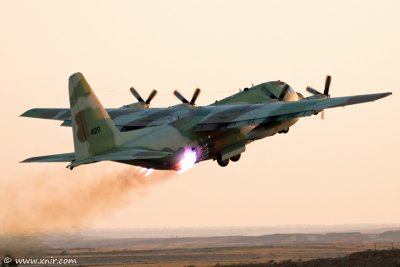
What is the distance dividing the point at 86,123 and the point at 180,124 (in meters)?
6.90

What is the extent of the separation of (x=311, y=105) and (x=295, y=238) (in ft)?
415

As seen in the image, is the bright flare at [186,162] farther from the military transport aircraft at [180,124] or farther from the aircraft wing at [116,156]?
the aircraft wing at [116,156]

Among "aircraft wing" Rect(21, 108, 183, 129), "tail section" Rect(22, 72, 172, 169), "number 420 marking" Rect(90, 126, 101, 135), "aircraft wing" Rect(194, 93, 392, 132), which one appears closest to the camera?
"tail section" Rect(22, 72, 172, 169)

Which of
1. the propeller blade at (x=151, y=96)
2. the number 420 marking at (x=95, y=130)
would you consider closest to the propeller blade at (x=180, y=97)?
the propeller blade at (x=151, y=96)

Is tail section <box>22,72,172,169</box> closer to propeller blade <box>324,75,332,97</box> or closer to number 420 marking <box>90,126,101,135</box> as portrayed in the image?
number 420 marking <box>90,126,101,135</box>

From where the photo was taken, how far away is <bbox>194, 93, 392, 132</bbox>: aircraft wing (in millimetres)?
57719

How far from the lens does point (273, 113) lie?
58.8 m

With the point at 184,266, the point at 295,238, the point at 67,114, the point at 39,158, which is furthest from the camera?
the point at 295,238

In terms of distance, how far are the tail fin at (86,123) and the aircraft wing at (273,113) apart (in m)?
6.93

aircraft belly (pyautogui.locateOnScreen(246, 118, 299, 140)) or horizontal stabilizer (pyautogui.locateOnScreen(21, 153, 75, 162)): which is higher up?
aircraft belly (pyautogui.locateOnScreen(246, 118, 299, 140))

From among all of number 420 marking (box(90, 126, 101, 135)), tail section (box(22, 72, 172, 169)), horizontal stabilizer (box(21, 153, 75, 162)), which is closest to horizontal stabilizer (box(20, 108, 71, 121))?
horizontal stabilizer (box(21, 153, 75, 162))

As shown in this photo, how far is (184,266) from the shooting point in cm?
9544

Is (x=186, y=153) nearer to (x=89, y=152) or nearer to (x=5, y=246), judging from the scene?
(x=89, y=152)

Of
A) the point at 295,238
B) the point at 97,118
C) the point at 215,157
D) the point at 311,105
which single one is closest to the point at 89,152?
the point at 97,118
